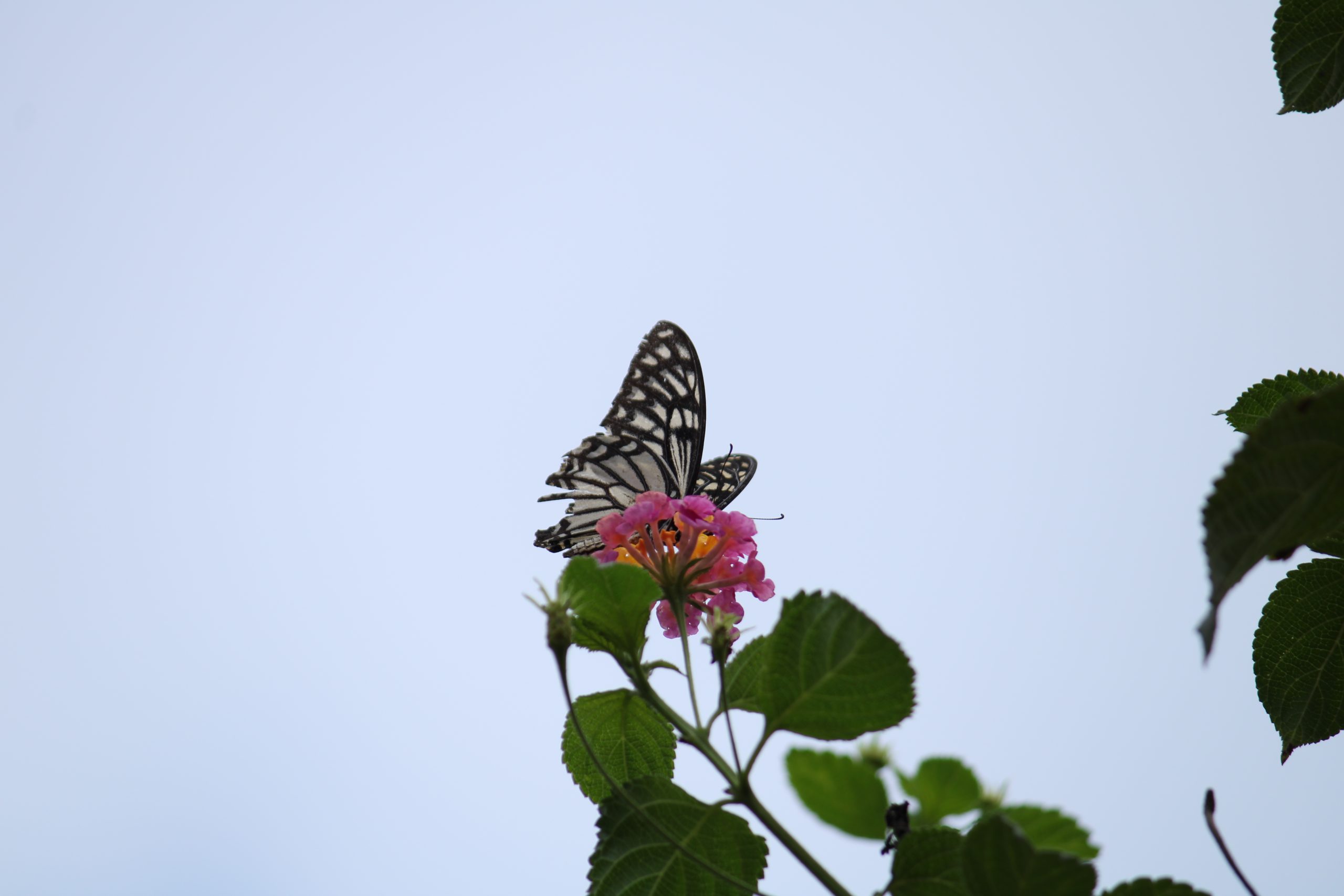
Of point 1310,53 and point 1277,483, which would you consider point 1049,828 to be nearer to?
point 1277,483

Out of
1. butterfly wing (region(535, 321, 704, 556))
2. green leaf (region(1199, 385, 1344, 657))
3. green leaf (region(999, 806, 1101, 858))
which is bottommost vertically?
green leaf (region(999, 806, 1101, 858))

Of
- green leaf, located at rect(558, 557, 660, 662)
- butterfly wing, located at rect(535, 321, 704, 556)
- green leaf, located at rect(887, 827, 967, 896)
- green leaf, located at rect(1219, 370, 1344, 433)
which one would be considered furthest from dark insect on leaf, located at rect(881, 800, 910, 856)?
butterfly wing, located at rect(535, 321, 704, 556)

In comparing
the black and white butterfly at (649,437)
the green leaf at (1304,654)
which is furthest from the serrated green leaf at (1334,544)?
the black and white butterfly at (649,437)

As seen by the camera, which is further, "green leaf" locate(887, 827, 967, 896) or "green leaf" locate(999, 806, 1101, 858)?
"green leaf" locate(887, 827, 967, 896)

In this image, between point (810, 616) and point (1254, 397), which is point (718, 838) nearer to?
point (810, 616)

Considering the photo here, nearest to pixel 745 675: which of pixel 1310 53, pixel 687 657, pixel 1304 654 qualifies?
pixel 687 657

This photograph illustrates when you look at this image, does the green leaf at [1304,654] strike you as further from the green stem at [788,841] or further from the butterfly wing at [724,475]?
the butterfly wing at [724,475]

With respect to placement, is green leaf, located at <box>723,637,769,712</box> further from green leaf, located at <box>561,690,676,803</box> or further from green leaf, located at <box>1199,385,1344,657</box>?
green leaf, located at <box>1199,385,1344,657</box>
